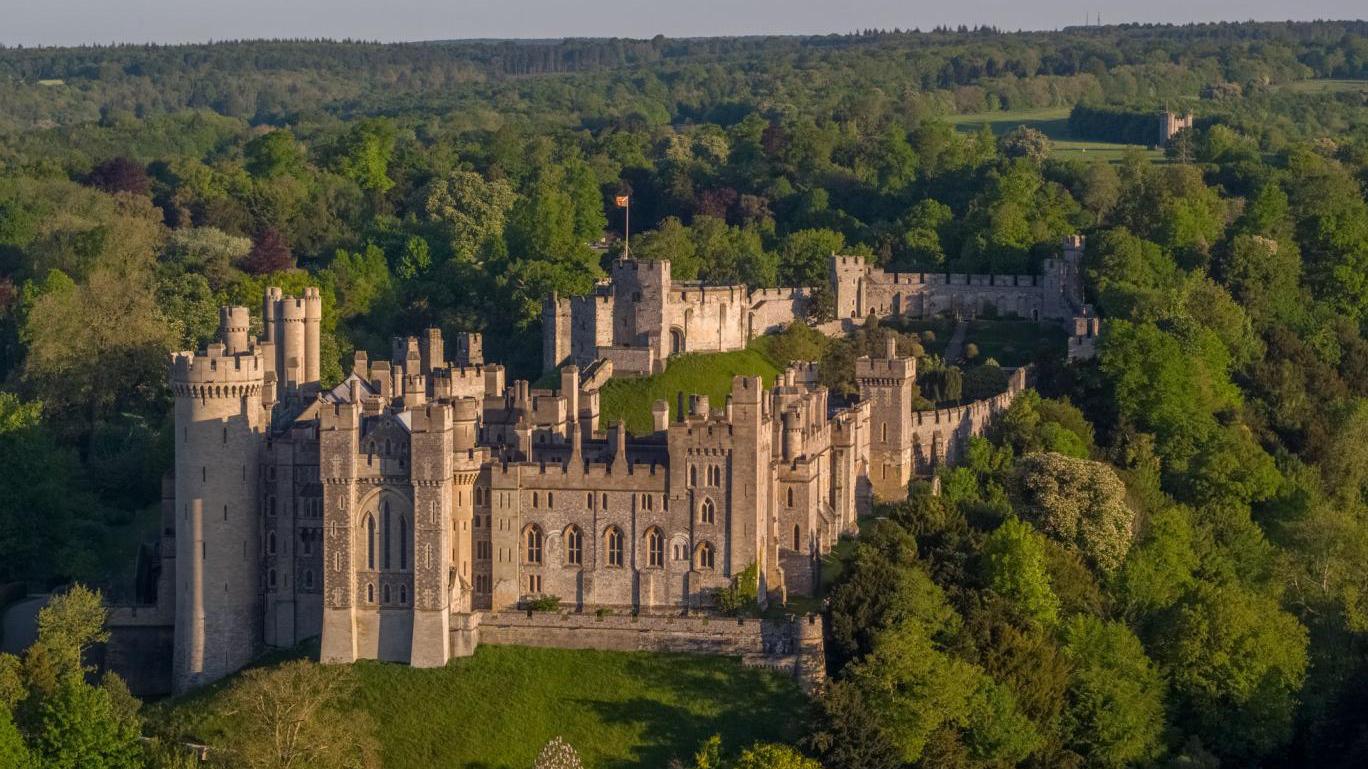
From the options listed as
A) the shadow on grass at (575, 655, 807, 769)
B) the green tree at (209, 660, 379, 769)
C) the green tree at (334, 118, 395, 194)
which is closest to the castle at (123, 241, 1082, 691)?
the shadow on grass at (575, 655, 807, 769)

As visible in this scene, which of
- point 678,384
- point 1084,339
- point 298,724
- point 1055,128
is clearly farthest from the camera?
point 1055,128

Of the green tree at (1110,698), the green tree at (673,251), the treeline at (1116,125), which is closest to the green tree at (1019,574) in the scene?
the green tree at (1110,698)

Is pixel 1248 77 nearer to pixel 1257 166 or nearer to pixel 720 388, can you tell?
pixel 1257 166

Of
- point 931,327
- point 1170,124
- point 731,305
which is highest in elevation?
point 1170,124

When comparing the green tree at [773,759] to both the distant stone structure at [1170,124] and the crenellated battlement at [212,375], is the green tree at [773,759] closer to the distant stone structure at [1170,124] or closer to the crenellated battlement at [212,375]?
the crenellated battlement at [212,375]

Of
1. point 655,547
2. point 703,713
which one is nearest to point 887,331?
point 655,547

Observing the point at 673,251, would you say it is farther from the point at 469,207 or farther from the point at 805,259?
the point at 469,207

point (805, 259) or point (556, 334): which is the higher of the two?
point (805, 259)
